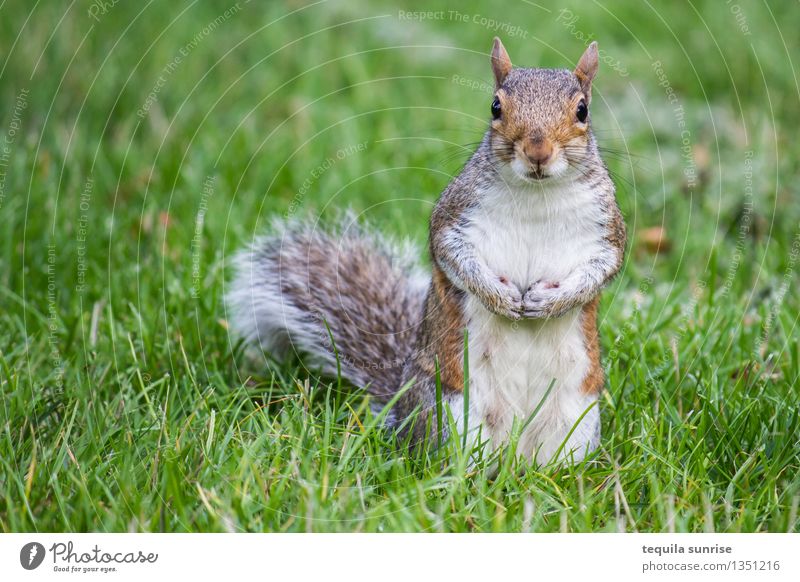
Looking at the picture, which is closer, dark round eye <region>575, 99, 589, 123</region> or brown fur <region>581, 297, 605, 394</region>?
dark round eye <region>575, 99, 589, 123</region>

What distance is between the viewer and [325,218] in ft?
9.56

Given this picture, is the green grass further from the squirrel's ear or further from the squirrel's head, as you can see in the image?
the squirrel's ear

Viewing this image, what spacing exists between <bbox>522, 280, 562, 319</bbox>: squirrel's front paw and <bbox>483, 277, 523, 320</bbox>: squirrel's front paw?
0.04 feet

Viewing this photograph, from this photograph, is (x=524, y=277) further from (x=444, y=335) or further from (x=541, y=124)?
(x=541, y=124)

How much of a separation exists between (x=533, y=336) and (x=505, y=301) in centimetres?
12

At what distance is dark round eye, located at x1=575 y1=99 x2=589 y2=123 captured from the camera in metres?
1.84
